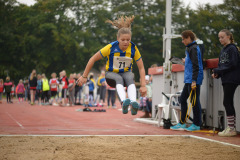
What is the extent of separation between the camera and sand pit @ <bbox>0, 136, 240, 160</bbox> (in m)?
5.22

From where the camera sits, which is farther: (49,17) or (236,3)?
(49,17)

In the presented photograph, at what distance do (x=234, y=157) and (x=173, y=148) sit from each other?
44.9 inches

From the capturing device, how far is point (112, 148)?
6.00 m

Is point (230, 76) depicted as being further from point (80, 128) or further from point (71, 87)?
point (71, 87)

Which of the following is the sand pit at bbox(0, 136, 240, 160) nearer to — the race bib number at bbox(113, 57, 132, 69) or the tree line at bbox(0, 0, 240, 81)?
the race bib number at bbox(113, 57, 132, 69)

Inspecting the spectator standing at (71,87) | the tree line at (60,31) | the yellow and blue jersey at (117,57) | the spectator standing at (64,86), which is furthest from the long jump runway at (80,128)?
the tree line at (60,31)

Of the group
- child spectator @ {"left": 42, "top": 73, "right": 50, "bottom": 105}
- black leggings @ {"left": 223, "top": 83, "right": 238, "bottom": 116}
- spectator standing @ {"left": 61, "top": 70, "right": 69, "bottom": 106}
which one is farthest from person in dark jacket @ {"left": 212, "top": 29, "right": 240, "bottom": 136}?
child spectator @ {"left": 42, "top": 73, "right": 50, "bottom": 105}

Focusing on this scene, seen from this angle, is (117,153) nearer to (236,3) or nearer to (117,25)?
(117,25)

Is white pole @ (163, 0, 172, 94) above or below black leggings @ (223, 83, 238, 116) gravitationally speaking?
above

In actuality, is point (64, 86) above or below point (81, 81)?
above

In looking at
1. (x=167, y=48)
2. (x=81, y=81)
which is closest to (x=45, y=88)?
(x=167, y=48)

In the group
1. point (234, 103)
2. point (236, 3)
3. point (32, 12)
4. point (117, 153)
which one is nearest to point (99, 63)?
point (32, 12)

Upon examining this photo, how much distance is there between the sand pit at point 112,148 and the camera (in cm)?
522

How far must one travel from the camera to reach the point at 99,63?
5028cm
